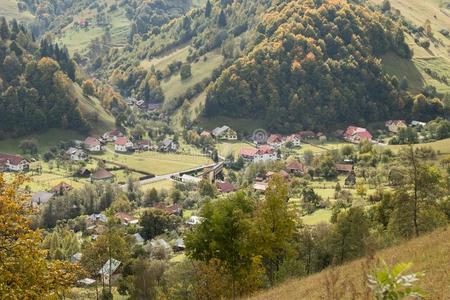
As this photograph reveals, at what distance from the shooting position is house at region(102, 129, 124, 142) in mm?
155012

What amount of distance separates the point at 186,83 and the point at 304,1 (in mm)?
49688

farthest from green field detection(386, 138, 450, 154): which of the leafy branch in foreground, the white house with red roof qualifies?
the leafy branch in foreground

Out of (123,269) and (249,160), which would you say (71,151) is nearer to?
(249,160)

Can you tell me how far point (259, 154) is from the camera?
136500 millimetres

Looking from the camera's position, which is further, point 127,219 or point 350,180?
point 350,180

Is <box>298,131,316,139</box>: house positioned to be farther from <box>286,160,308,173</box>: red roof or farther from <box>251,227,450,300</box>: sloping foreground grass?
<box>251,227,450,300</box>: sloping foreground grass

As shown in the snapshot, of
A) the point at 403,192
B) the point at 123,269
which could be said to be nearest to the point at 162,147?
the point at 123,269

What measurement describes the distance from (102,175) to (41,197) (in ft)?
66.4

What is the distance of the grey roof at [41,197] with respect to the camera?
4037 inches

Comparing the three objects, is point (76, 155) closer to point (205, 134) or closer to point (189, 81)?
point (205, 134)

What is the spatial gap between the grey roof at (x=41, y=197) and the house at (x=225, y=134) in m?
62.8

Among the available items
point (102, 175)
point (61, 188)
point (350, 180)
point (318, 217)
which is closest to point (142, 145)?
point (102, 175)

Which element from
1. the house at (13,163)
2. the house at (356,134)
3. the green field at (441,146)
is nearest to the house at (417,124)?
the house at (356,134)

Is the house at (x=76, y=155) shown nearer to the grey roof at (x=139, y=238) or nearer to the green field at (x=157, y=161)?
the green field at (x=157, y=161)
